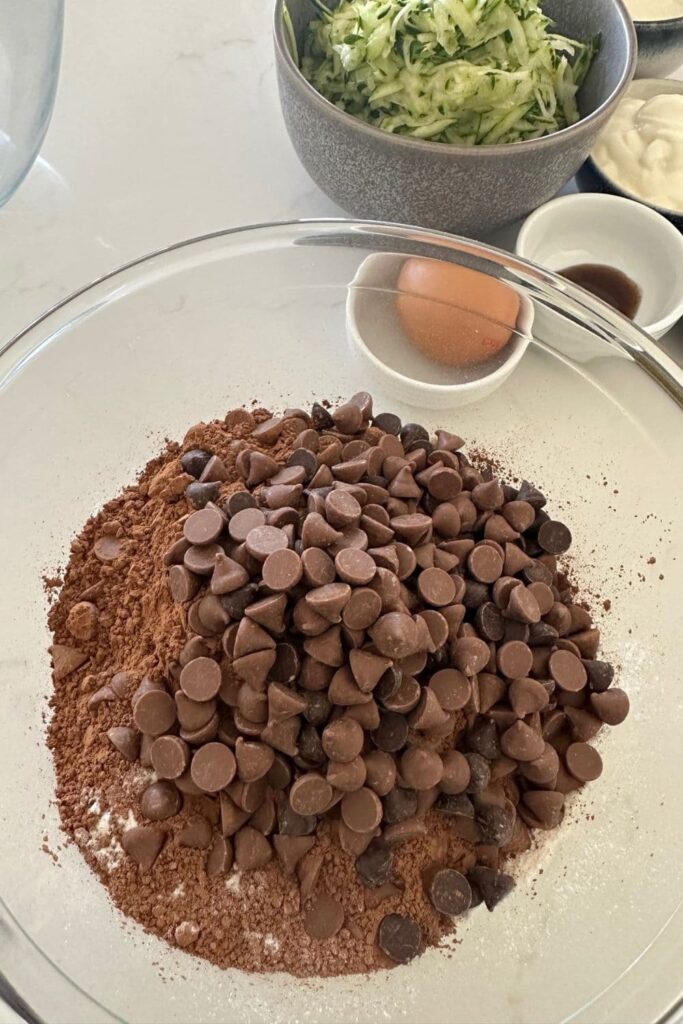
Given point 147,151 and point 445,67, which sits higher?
point 445,67

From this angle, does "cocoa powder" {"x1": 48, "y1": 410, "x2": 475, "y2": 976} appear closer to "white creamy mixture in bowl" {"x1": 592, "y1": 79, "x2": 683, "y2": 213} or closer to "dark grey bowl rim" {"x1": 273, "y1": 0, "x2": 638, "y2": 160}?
"dark grey bowl rim" {"x1": 273, "y1": 0, "x2": 638, "y2": 160}

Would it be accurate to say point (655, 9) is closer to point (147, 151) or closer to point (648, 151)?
point (648, 151)

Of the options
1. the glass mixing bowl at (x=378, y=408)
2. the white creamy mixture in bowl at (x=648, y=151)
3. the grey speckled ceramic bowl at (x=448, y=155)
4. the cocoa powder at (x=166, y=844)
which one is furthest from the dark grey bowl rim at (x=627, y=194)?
the cocoa powder at (x=166, y=844)

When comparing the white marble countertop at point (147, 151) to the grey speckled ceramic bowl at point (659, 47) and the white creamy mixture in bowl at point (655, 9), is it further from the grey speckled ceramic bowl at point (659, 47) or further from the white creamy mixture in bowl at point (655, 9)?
the white creamy mixture in bowl at point (655, 9)

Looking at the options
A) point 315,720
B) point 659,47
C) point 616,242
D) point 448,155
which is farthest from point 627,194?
point 315,720

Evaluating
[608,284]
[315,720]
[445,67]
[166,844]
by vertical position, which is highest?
[445,67]

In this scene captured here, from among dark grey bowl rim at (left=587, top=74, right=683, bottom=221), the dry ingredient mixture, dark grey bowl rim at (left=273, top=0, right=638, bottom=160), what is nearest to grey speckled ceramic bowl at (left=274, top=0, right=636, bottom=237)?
dark grey bowl rim at (left=273, top=0, right=638, bottom=160)

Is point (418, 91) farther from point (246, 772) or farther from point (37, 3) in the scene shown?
point (246, 772)
